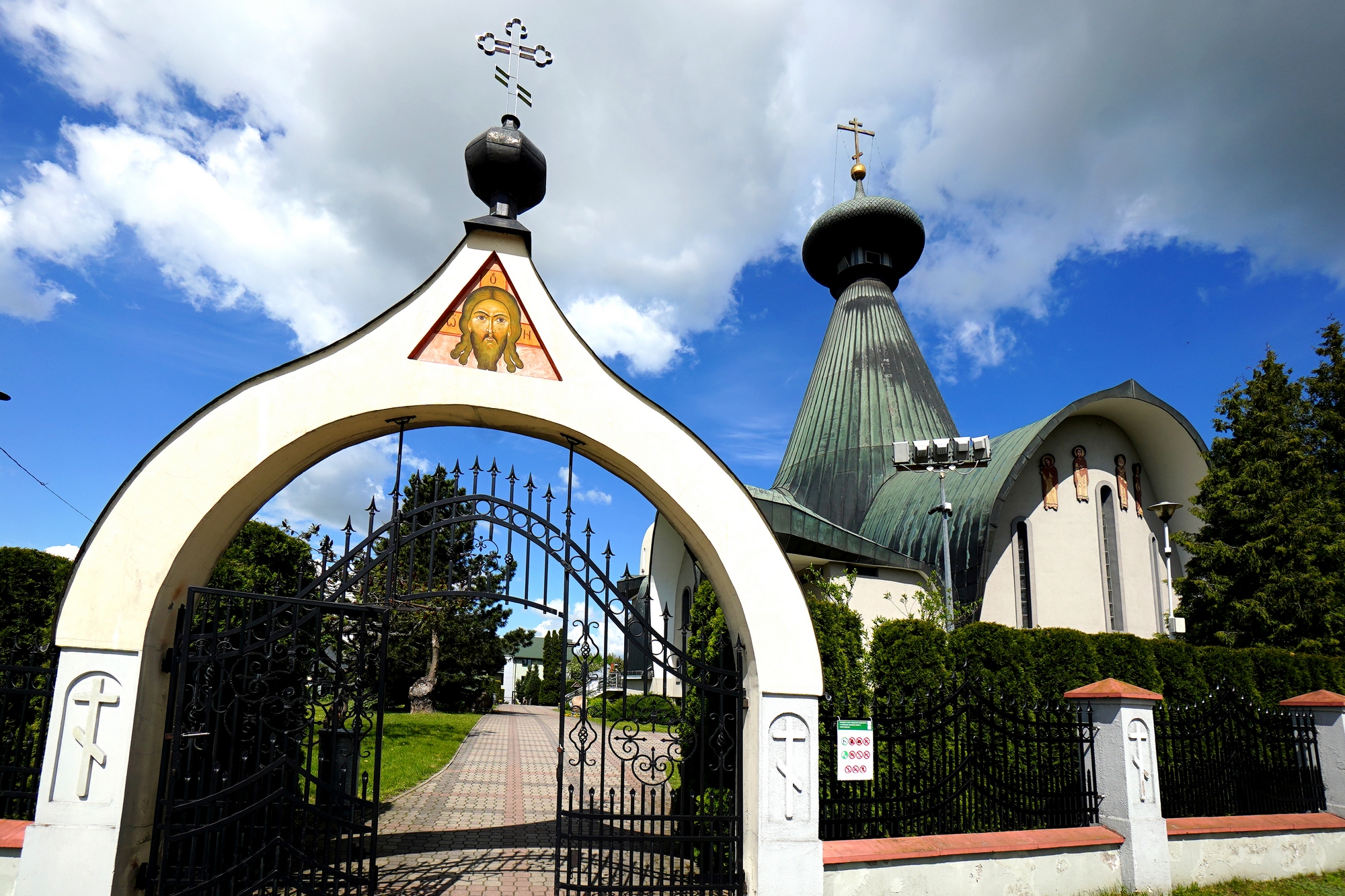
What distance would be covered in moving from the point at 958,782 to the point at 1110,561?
42.9 ft

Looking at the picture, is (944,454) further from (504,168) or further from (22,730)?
(22,730)

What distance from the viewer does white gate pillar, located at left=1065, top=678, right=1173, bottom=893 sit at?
7031mm

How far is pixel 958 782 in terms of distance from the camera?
22.9 ft

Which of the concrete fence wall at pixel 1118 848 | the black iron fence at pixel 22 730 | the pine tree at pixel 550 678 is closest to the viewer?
the black iron fence at pixel 22 730

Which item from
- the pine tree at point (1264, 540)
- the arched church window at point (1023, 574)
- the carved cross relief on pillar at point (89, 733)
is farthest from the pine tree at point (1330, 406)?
the carved cross relief on pillar at point (89, 733)

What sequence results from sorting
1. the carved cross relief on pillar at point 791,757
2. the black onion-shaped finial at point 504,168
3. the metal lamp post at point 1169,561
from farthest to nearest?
the metal lamp post at point 1169,561
the black onion-shaped finial at point 504,168
the carved cross relief on pillar at point 791,757

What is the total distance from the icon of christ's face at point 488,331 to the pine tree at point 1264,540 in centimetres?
1444

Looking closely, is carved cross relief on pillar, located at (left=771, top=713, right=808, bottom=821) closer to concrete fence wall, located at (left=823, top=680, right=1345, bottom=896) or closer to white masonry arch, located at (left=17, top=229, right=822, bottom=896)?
white masonry arch, located at (left=17, top=229, right=822, bottom=896)

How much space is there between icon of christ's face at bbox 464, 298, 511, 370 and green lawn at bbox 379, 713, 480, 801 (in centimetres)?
689

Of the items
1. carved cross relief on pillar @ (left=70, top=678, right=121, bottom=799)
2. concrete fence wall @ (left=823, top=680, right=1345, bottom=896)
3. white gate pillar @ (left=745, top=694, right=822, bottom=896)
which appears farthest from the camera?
concrete fence wall @ (left=823, top=680, right=1345, bottom=896)

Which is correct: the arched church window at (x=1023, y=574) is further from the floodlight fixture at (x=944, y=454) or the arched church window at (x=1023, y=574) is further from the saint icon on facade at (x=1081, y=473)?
the floodlight fixture at (x=944, y=454)

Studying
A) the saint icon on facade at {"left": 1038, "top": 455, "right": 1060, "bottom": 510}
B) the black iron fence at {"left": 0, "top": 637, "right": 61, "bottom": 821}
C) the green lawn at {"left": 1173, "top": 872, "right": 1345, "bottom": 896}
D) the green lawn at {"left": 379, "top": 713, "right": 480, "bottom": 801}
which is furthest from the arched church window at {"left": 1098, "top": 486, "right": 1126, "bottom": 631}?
the black iron fence at {"left": 0, "top": 637, "right": 61, "bottom": 821}

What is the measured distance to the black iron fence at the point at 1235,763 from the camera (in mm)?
8141

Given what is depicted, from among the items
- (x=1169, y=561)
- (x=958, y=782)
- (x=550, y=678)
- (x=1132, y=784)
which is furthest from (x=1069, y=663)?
(x=550, y=678)
